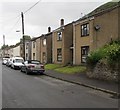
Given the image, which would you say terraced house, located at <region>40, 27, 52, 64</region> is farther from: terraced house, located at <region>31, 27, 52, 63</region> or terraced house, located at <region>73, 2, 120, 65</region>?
terraced house, located at <region>73, 2, 120, 65</region>

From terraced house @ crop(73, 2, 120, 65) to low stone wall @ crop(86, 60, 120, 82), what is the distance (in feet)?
25.6

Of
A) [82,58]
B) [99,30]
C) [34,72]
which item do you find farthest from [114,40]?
[34,72]

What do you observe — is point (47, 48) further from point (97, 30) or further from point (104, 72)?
point (104, 72)

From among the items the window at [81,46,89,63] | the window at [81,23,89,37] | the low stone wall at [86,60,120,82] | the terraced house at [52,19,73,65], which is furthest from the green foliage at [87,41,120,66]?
the terraced house at [52,19,73,65]

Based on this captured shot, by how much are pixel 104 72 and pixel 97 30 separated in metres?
11.7

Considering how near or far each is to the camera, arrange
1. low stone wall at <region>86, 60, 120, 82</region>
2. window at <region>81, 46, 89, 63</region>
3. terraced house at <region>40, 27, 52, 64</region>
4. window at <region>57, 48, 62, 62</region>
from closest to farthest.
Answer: low stone wall at <region>86, 60, 120, 82</region>
window at <region>81, 46, 89, 63</region>
window at <region>57, 48, 62, 62</region>
terraced house at <region>40, 27, 52, 64</region>

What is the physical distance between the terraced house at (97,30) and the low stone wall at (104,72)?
7.80 meters

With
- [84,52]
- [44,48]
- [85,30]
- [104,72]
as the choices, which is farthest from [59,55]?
[104,72]

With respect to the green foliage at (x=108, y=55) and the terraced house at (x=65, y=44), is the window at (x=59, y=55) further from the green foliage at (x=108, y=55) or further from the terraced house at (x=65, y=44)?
the green foliage at (x=108, y=55)

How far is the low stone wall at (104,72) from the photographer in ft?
62.6

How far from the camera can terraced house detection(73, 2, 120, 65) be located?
29.7m

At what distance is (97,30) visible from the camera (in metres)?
31.5

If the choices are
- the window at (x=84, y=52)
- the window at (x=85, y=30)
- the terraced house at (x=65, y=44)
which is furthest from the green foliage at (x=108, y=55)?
the terraced house at (x=65, y=44)

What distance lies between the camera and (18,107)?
10.1 meters
